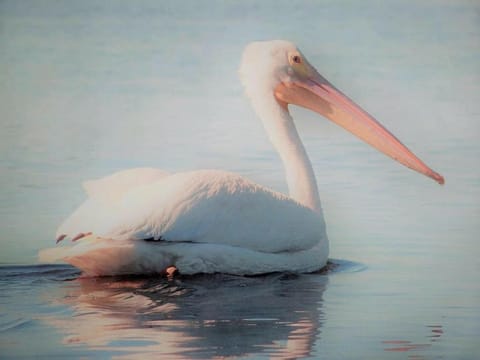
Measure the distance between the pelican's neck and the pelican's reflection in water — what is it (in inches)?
19.6

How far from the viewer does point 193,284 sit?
182 inches

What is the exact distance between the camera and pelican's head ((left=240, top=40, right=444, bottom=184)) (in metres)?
5.19

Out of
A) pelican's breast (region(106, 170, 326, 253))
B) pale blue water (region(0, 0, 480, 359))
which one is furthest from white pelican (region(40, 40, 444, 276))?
pale blue water (region(0, 0, 480, 359))

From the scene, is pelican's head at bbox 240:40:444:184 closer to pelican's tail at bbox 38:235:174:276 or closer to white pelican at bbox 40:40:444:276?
white pelican at bbox 40:40:444:276

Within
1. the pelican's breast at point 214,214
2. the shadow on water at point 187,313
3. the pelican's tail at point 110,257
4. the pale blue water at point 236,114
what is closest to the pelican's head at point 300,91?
the pale blue water at point 236,114

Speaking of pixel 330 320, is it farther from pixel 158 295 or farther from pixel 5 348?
pixel 5 348

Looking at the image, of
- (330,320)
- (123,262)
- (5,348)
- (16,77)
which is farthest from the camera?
(16,77)

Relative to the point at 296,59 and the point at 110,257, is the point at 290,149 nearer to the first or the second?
the point at 296,59

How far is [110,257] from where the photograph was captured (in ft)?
14.9

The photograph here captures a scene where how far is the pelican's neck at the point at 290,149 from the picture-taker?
5172mm

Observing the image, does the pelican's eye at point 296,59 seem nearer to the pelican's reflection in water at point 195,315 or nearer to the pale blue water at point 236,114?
the pale blue water at point 236,114

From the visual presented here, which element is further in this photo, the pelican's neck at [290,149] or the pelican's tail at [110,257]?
the pelican's neck at [290,149]

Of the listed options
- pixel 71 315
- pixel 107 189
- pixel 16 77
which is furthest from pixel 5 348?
pixel 16 77

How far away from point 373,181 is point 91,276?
163cm
